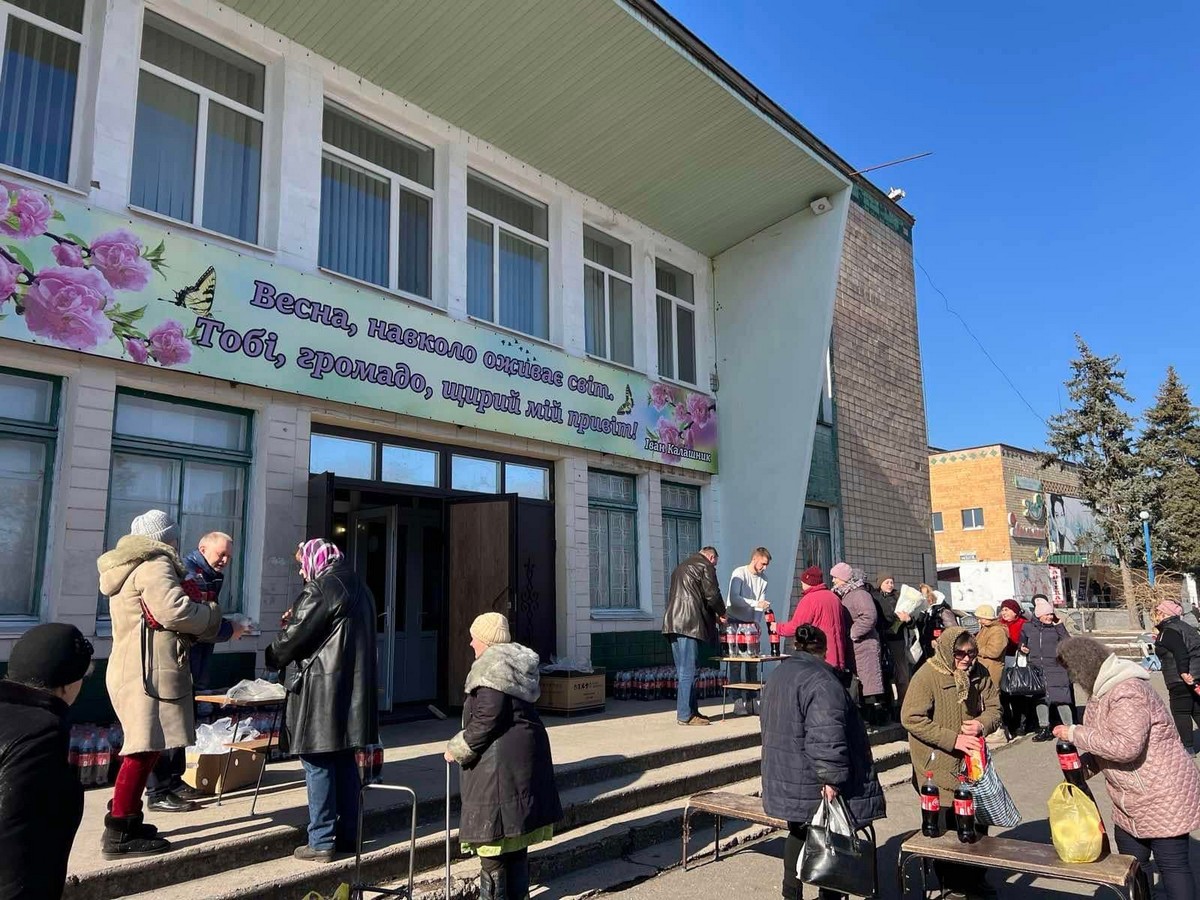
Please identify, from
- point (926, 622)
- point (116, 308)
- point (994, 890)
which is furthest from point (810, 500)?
point (116, 308)

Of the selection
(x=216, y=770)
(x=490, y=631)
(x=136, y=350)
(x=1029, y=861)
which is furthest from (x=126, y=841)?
(x=1029, y=861)

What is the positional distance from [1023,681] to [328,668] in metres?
8.92

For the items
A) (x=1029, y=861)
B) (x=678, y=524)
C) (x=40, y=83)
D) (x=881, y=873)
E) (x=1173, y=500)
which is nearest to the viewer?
(x=1029, y=861)

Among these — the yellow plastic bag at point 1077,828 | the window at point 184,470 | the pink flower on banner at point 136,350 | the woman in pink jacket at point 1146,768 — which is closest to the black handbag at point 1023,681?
the yellow plastic bag at point 1077,828

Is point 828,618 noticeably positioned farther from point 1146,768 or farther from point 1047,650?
point 1047,650

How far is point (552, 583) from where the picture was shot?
9.89 meters

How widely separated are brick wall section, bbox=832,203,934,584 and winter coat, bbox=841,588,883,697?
6.46 m

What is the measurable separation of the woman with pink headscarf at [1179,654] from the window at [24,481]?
9.83 metres

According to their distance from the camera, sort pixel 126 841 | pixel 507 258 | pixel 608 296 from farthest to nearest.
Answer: pixel 608 296 < pixel 507 258 < pixel 126 841

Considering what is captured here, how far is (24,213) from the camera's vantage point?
6266mm

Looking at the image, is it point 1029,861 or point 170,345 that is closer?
point 1029,861

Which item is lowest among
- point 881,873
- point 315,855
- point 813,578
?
point 881,873

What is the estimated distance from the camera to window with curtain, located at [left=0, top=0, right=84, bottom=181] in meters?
6.76

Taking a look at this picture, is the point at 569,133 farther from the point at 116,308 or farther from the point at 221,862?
the point at 221,862
